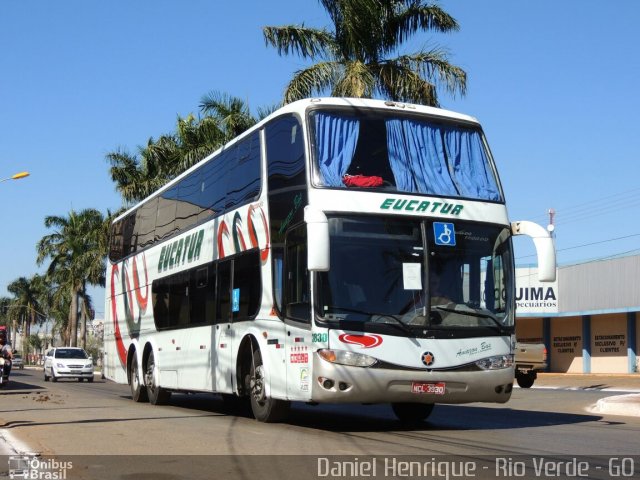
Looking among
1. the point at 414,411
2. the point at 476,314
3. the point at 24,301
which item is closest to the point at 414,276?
the point at 476,314

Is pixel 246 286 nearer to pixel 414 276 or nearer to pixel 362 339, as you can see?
pixel 362 339

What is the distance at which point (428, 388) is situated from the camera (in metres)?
12.2

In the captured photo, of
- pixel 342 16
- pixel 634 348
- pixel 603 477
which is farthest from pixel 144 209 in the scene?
pixel 634 348

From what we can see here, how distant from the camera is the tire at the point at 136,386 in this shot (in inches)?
832

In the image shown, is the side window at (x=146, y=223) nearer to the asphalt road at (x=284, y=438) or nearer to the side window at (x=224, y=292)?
the asphalt road at (x=284, y=438)

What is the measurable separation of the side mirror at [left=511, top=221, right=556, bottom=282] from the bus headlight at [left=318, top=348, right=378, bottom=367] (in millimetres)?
2674

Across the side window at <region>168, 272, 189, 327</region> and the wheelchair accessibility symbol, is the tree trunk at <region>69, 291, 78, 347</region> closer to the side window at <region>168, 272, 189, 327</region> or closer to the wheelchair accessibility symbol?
→ the side window at <region>168, 272, 189, 327</region>

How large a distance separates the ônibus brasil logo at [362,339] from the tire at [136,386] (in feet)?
33.8

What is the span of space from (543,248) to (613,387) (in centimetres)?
1972

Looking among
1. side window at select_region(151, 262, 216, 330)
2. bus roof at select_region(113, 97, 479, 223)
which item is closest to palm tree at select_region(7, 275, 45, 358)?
side window at select_region(151, 262, 216, 330)

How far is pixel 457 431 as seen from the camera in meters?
13.1

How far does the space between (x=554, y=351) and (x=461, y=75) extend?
22.2 metres

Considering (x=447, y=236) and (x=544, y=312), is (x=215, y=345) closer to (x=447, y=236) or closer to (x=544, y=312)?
(x=447, y=236)

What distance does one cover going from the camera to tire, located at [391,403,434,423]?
49.1ft
